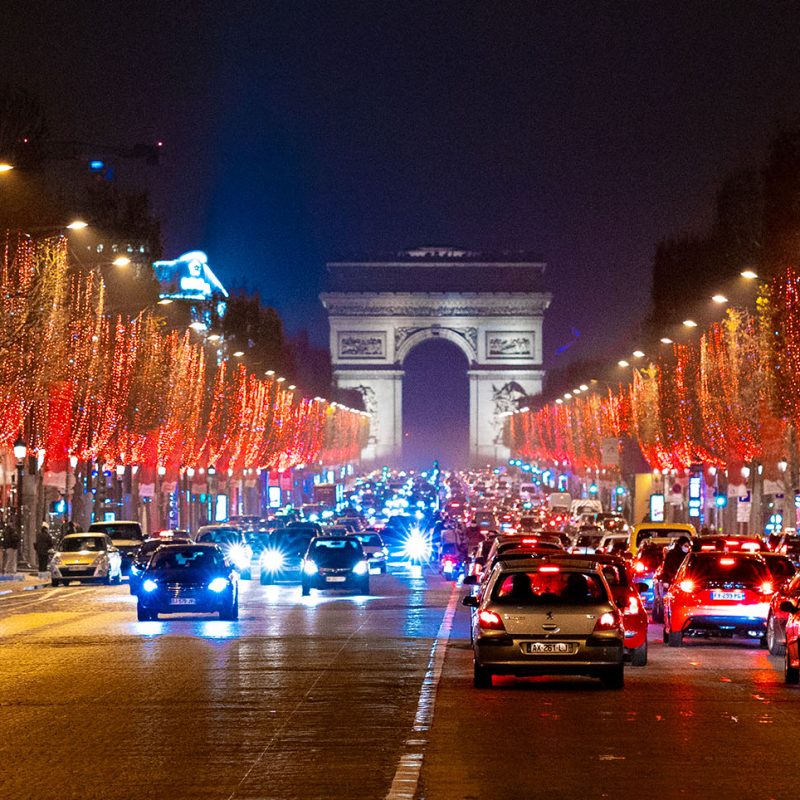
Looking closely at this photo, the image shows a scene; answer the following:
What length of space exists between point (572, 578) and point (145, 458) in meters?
59.0

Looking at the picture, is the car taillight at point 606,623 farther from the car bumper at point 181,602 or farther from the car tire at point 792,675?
the car bumper at point 181,602

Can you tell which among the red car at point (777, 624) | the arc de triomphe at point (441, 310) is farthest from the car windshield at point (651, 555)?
the arc de triomphe at point (441, 310)

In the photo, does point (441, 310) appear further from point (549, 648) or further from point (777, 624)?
point (549, 648)

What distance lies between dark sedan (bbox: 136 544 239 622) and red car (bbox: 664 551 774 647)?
29.9ft

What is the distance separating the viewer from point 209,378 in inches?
3848

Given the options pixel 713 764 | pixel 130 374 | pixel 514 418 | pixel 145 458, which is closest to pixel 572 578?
pixel 713 764

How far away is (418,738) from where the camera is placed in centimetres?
1697

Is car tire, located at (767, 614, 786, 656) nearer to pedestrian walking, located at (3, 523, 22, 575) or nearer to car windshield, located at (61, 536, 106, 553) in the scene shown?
car windshield, located at (61, 536, 106, 553)

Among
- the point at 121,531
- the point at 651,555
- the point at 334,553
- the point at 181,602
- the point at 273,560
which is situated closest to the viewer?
the point at 181,602

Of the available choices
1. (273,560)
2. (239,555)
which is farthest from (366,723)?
(239,555)

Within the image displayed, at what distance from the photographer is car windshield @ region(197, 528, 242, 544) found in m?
66.4

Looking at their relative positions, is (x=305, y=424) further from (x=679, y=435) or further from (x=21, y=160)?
(x=21, y=160)

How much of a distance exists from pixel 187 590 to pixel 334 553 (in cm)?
1241

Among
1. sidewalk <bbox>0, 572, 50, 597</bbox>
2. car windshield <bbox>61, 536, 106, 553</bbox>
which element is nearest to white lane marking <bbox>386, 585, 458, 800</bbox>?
sidewalk <bbox>0, 572, 50, 597</bbox>
